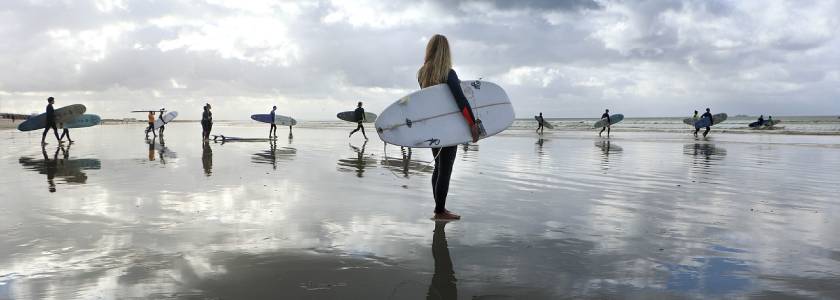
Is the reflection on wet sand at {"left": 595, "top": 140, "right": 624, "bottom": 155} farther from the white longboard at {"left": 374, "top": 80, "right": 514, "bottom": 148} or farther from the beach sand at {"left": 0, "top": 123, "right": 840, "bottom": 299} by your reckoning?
the white longboard at {"left": 374, "top": 80, "right": 514, "bottom": 148}

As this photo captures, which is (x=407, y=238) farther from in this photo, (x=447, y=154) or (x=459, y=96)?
(x=459, y=96)

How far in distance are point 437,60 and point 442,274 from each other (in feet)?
8.62

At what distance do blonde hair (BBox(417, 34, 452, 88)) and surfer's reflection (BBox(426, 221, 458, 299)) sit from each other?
1819 millimetres

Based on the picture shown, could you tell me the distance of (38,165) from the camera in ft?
35.0

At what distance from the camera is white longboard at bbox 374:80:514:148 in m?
5.70

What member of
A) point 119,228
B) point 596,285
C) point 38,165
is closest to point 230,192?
point 119,228

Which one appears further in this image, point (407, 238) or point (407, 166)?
point (407, 166)

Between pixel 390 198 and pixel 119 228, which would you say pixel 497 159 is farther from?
pixel 119 228

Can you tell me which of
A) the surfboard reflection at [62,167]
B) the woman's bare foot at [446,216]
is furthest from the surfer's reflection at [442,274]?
the surfboard reflection at [62,167]

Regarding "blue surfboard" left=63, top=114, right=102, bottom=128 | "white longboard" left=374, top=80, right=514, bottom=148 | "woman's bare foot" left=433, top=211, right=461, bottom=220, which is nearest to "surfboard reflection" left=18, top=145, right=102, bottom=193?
"white longboard" left=374, top=80, right=514, bottom=148

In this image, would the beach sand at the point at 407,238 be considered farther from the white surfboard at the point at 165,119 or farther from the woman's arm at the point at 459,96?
the white surfboard at the point at 165,119

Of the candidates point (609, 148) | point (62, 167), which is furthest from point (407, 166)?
point (609, 148)

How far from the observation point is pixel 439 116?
586cm

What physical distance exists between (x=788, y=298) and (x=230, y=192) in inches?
252
